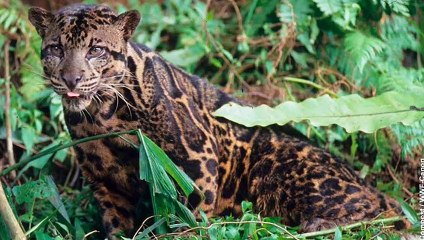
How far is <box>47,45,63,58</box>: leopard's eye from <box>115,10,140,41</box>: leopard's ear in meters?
0.49

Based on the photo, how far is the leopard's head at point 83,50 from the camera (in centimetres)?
619

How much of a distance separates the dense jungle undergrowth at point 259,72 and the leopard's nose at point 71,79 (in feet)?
2.51

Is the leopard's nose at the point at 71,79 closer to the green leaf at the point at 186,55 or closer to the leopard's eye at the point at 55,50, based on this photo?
the leopard's eye at the point at 55,50

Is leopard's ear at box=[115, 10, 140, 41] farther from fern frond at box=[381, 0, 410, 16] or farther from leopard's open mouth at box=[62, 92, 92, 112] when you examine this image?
fern frond at box=[381, 0, 410, 16]

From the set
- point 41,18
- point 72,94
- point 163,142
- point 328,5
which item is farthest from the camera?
point 328,5

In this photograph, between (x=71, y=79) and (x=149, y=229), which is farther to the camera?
(x=71, y=79)

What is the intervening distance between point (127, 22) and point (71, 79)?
739mm

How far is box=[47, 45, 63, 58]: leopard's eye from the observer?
6320mm

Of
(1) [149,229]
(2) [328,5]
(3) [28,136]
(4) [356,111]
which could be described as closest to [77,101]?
(1) [149,229]

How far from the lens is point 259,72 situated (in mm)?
9594

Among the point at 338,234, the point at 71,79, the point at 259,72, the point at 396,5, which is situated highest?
the point at 396,5

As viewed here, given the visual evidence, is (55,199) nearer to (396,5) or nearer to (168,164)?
(168,164)

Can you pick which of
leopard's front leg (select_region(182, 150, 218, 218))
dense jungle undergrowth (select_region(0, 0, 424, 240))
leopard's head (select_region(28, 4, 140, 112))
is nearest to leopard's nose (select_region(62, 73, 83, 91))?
leopard's head (select_region(28, 4, 140, 112))

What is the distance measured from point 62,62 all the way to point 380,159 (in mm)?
3268
